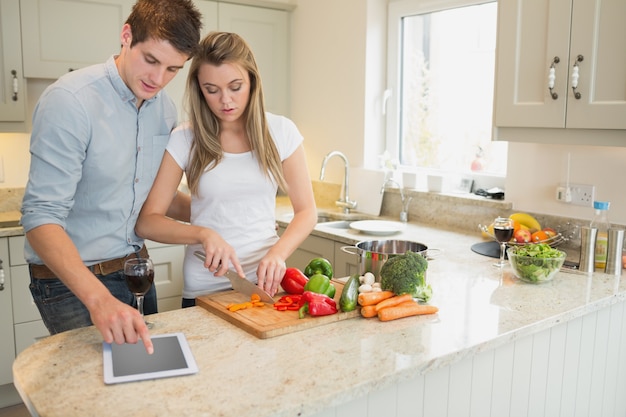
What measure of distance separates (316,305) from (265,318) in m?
0.14

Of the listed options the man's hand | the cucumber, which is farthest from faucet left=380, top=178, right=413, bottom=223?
the man's hand

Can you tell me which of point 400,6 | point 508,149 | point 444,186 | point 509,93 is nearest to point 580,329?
point 509,93

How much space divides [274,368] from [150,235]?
71cm

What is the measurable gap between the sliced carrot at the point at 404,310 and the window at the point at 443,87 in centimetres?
169

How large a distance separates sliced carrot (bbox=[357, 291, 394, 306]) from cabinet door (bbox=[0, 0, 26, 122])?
2308mm

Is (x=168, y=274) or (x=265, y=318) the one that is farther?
(x=168, y=274)

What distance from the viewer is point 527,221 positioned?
271 centimetres

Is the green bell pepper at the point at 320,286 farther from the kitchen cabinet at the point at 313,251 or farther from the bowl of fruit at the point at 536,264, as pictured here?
the kitchen cabinet at the point at 313,251

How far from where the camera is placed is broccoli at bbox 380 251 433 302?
1.71 metres

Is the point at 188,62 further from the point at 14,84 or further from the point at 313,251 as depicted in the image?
the point at 313,251

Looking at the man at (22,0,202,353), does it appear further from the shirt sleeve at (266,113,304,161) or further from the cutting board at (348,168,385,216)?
the cutting board at (348,168,385,216)

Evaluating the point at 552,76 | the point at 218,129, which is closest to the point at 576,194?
the point at 552,76

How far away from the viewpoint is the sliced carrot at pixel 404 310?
163 cm

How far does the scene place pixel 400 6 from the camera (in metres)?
3.58
